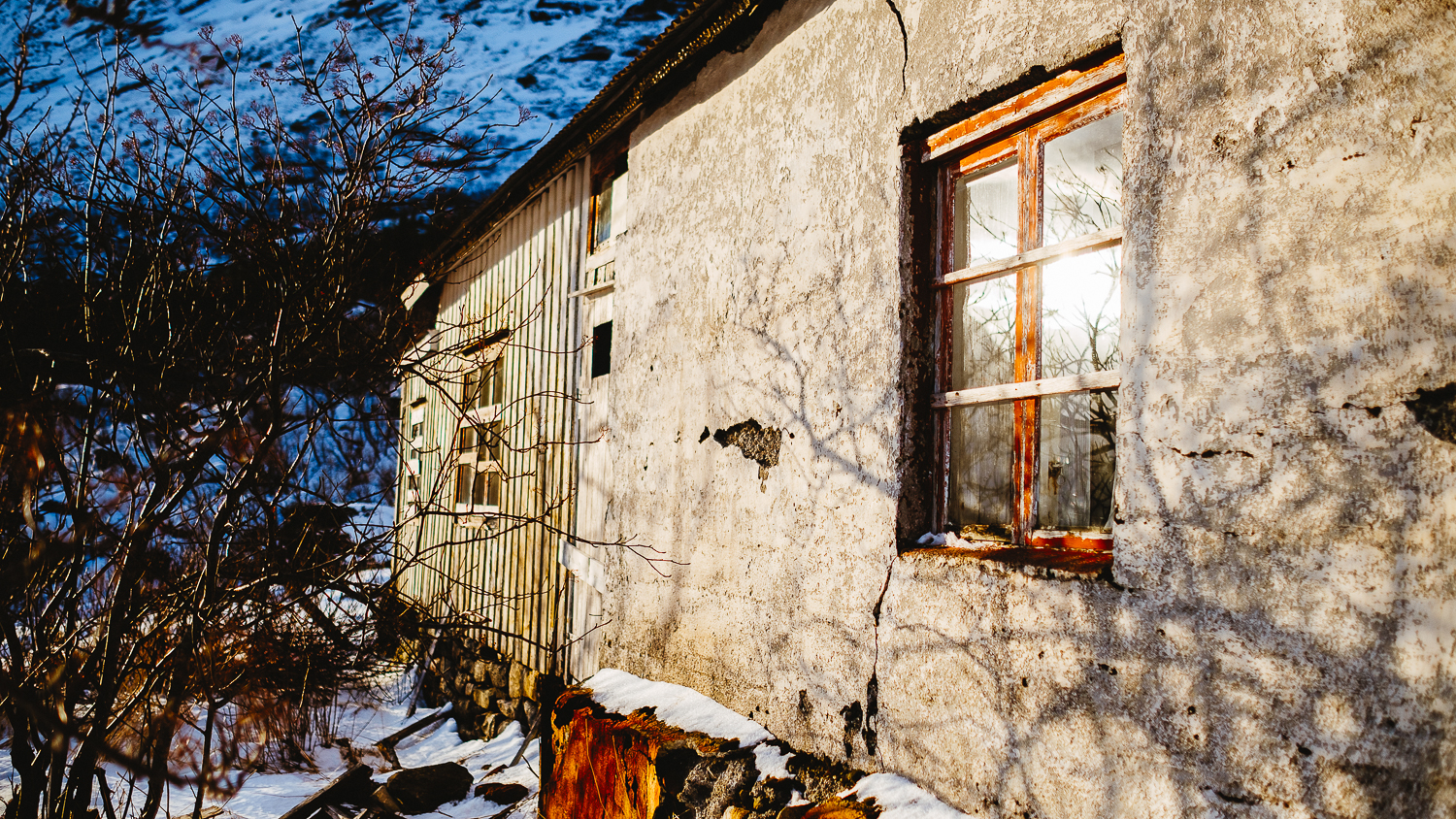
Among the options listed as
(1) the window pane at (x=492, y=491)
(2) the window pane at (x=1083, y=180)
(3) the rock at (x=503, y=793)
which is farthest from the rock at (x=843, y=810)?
(1) the window pane at (x=492, y=491)

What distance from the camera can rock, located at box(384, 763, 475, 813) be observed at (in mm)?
5324

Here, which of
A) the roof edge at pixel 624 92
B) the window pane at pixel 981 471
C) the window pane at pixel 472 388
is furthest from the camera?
the window pane at pixel 472 388

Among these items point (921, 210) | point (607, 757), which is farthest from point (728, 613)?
point (921, 210)

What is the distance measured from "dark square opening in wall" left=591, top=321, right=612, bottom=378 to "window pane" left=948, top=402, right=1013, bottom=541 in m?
3.23

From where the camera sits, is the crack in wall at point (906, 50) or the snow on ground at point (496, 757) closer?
the snow on ground at point (496, 757)

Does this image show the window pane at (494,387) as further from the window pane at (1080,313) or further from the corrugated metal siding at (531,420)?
the window pane at (1080,313)

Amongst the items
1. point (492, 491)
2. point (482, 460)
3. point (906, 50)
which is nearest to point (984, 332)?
point (906, 50)

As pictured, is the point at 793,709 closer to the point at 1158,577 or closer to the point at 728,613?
the point at 728,613

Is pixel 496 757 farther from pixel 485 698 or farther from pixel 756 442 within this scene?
pixel 756 442

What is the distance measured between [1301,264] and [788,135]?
2.11 meters

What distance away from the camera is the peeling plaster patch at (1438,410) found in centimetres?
153

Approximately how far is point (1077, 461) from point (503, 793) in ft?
15.3

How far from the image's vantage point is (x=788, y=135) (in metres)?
3.41

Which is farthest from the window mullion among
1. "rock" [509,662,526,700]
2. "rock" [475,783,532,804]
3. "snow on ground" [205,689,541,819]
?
"rock" [509,662,526,700]
